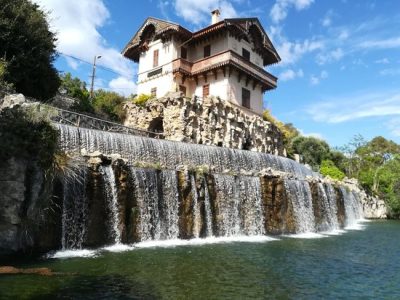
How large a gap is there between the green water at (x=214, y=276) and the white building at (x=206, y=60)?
20.7m

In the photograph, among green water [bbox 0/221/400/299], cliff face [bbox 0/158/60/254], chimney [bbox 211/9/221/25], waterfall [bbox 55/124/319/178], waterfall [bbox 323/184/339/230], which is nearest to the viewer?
green water [bbox 0/221/400/299]

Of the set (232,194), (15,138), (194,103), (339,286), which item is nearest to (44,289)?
(15,138)

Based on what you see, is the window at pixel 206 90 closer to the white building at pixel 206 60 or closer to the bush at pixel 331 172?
the white building at pixel 206 60

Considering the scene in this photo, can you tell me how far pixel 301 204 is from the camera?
23.0 metres

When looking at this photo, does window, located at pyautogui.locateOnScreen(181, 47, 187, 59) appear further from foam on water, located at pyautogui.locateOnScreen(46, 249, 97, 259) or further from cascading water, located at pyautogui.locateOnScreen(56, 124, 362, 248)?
foam on water, located at pyautogui.locateOnScreen(46, 249, 97, 259)

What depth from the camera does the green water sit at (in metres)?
8.42

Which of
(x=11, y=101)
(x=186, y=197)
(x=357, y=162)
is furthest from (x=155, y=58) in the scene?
(x=357, y=162)

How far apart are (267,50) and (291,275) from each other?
31139 millimetres

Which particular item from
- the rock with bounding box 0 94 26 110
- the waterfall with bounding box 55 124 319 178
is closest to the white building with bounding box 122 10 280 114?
the waterfall with bounding box 55 124 319 178

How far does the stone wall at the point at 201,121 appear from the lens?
2881 centimetres

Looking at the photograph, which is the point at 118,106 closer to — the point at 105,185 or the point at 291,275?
the point at 105,185

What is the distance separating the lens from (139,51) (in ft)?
123

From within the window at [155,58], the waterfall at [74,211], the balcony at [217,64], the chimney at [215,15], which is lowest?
the waterfall at [74,211]

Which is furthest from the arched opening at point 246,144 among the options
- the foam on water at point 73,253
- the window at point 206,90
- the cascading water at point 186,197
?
the foam on water at point 73,253
